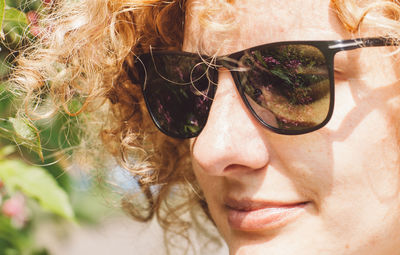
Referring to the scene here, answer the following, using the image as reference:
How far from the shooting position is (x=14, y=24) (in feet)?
5.50

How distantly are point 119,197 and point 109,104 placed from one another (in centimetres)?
44

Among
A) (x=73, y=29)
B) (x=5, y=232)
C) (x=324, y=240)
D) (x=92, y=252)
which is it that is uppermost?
(x=73, y=29)

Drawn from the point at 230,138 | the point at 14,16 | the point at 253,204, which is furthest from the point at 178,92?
the point at 14,16

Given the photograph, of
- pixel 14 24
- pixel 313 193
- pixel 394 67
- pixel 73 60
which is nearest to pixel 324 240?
pixel 313 193

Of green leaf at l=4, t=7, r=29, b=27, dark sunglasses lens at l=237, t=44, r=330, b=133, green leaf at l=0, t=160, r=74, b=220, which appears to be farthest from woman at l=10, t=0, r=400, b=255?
green leaf at l=0, t=160, r=74, b=220

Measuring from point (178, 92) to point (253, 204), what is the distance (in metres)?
0.41

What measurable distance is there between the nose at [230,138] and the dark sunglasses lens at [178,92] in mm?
Result: 62

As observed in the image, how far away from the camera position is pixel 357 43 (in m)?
1.30

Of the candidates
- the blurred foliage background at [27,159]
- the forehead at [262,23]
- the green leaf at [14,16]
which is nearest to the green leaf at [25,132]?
the blurred foliage background at [27,159]

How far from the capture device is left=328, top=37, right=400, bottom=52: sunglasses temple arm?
1299 millimetres

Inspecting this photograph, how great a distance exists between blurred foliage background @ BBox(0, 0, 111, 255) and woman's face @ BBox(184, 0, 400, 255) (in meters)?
0.45

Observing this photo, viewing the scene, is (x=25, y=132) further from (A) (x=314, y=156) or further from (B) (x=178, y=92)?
(A) (x=314, y=156)

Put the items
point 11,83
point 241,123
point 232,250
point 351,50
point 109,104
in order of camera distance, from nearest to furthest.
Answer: point 351,50 < point 241,123 < point 232,250 < point 11,83 < point 109,104

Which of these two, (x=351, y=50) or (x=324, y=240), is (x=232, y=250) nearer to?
(x=324, y=240)
